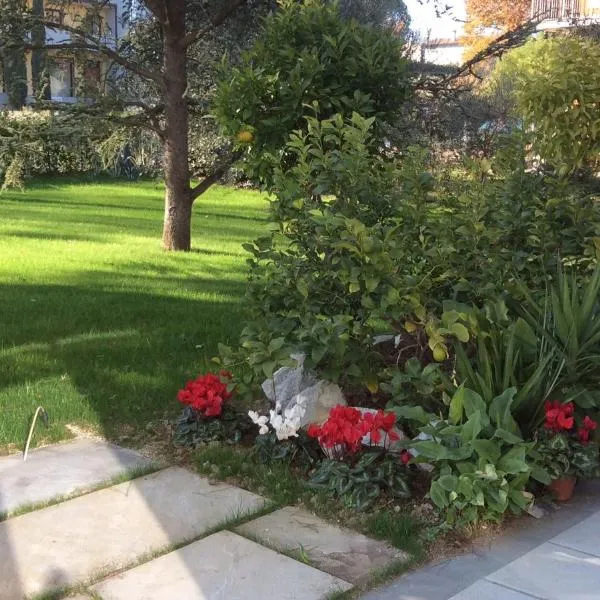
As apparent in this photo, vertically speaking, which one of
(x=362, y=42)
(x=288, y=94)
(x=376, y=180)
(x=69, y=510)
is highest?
(x=362, y=42)

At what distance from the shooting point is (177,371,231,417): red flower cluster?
4645mm

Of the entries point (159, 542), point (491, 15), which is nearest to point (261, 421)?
point (159, 542)

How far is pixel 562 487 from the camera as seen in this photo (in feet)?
13.0

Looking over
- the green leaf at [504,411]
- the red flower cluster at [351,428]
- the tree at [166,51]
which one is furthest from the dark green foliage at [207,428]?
the tree at [166,51]

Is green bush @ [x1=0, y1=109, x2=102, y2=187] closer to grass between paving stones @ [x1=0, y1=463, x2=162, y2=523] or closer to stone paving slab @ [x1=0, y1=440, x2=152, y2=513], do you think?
stone paving slab @ [x1=0, y1=440, x2=152, y2=513]

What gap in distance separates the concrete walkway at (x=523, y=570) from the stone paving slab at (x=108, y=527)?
0.95m

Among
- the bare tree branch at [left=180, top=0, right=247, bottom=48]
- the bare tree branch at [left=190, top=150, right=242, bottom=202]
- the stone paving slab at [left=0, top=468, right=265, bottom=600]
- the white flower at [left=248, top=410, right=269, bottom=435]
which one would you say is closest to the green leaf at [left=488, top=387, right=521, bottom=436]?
the stone paving slab at [left=0, top=468, right=265, bottom=600]

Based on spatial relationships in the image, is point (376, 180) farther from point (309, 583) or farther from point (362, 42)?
point (309, 583)

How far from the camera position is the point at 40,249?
11.8 metres

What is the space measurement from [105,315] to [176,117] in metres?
4.01

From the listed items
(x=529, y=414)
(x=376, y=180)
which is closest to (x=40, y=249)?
(x=376, y=180)

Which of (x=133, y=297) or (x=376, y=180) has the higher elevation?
(x=376, y=180)

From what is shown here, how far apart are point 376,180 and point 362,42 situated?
4.51ft

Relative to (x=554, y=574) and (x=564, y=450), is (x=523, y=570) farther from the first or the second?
(x=564, y=450)
